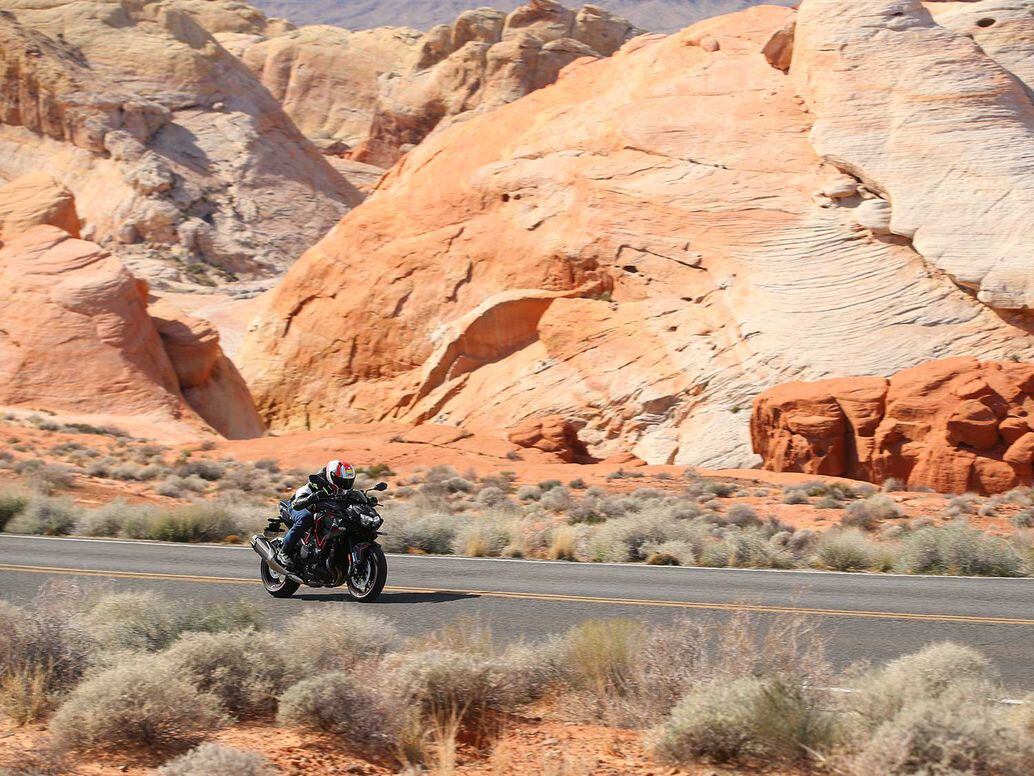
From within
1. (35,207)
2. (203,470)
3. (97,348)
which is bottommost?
(203,470)

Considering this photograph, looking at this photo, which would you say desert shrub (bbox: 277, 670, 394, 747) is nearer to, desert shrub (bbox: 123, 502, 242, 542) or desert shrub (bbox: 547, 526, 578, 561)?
desert shrub (bbox: 547, 526, 578, 561)

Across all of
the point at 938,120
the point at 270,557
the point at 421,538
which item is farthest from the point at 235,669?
the point at 938,120

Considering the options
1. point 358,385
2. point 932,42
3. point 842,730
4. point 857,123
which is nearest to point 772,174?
point 857,123

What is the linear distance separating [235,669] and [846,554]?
33.6 feet

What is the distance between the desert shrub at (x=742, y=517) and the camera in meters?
21.2

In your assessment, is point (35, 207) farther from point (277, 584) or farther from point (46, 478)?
point (277, 584)

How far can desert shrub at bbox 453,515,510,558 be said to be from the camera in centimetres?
1677

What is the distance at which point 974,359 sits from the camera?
28844 mm

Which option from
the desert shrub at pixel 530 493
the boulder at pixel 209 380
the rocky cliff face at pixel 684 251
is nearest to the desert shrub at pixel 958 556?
the desert shrub at pixel 530 493

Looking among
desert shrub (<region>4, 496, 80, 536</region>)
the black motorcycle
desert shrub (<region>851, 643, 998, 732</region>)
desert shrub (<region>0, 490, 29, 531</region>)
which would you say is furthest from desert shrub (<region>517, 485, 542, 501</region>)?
desert shrub (<region>851, 643, 998, 732</region>)

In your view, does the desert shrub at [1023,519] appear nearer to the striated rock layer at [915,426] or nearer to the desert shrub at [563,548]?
the striated rock layer at [915,426]

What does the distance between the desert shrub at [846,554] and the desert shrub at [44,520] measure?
11.1 m

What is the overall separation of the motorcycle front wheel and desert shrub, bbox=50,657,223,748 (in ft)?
15.6

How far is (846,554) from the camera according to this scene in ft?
51.4
